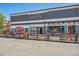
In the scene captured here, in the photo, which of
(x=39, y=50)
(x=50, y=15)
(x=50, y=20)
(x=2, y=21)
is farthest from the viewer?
(x=2, y=21)

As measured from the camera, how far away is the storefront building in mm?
39656

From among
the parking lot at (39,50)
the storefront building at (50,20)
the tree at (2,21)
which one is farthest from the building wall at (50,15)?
the parking lot at (39,50)

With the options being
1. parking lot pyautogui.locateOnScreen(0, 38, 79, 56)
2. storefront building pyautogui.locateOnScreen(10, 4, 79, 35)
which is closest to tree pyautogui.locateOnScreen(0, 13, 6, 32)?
storefront building pyautogui.locateOnScreen(10, 4, 79, 35)

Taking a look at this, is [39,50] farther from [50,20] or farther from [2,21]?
[2,21]

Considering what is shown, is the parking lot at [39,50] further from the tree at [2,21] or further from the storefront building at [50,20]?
the tree at [2,21]

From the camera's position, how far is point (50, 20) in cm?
4384

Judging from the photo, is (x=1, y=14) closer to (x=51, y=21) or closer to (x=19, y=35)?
(x=51, y=21)

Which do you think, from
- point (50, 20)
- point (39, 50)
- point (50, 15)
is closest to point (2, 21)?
point (50, 15)

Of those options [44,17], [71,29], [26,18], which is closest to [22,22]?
[26,18]

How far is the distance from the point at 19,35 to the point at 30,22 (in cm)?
1630

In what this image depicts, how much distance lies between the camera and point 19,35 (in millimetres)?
32125

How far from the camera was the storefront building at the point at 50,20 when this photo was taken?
130 feet

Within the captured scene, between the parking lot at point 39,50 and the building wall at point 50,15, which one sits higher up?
the building wall at point 50,15

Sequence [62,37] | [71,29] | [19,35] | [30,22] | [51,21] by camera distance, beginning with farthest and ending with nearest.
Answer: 1. [30,22]
2. [51,21]
3. [71,29]
4. [19,35]
5. [62,37]
